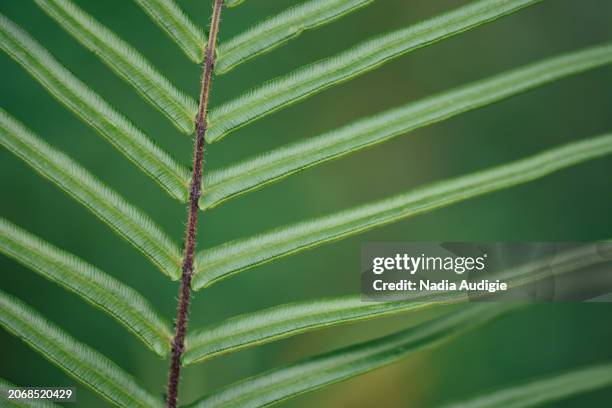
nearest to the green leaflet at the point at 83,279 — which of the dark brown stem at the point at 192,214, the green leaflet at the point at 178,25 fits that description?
the dark brown stem at the point at 192,214

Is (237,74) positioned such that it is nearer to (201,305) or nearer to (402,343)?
(201,305)

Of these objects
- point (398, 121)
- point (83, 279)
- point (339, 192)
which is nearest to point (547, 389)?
point (398, 121)

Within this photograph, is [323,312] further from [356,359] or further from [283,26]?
[283,26]

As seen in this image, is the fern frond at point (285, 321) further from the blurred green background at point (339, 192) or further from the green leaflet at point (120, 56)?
the blurred green background at point (339, 192)

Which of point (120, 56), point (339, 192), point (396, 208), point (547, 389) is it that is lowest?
point (547, 389)

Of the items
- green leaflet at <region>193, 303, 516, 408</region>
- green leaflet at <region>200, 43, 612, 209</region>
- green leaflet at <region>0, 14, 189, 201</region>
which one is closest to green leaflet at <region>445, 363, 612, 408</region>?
green leaflet at <region>193, 303, 516, 408</region>

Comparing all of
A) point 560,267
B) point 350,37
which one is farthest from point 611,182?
point 560,267
